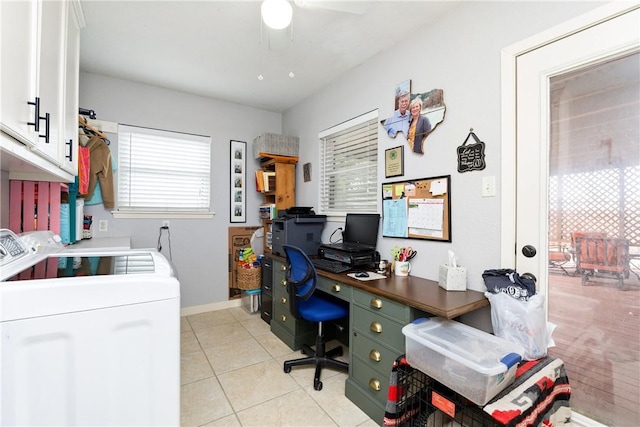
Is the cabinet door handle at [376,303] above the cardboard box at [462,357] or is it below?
above

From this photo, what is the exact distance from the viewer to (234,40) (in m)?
2.32

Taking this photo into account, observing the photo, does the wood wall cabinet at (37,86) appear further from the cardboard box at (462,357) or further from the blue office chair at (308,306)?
the cardboard box at (462,357)

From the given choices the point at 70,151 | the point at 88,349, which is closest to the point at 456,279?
the point at 88,349

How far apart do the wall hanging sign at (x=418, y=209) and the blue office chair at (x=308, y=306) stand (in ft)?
2.52

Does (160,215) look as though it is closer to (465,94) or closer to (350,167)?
(350,167)

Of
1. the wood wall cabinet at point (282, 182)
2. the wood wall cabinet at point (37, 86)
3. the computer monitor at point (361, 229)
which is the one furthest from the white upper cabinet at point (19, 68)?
the wood wall cabinet at point (282, 182)

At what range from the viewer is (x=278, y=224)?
299 cm

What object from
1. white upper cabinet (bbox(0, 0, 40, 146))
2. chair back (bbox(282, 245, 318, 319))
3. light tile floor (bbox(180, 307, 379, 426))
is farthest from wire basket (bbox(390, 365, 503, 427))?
white upper cabinet (bbox(0, 0, 40, 146))

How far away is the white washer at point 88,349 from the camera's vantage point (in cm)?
69

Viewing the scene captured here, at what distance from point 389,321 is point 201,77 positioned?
9.79ft

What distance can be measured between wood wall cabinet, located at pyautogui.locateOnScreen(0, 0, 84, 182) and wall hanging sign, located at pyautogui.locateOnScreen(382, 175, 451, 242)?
212cm

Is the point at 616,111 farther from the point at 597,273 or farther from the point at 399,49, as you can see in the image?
the point at 399,49

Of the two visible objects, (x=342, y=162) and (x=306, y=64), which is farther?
(x=342, y=162)

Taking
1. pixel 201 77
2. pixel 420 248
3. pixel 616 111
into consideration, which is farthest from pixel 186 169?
pixel 616 111
